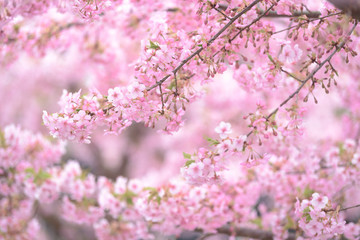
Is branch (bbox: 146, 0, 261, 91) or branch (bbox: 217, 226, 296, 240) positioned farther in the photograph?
branch (bbox: 217, 226, 296, 240)

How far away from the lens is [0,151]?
3.89m

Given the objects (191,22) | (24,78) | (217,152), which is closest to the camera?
(217,152)

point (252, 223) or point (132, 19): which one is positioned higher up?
point (132, 19)

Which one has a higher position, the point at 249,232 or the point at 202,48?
the point at 202,48

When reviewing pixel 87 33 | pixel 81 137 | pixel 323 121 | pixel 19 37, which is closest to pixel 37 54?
pixel 19 37

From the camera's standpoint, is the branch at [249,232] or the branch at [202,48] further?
the branch at [249,232]

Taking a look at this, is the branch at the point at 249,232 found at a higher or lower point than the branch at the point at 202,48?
lower

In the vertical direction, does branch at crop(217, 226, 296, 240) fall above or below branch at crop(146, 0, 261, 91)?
below

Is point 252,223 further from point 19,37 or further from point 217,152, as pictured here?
point 19,37

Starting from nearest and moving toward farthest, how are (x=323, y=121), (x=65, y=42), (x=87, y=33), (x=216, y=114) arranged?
1. (x=65, y=42)
2. (x=87, y=33)
3. (x=216, y=114)
4. (x=323, y=121)

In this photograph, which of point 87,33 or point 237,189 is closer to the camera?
point 237,189

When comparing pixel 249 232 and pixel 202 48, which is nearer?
pixel 202 48

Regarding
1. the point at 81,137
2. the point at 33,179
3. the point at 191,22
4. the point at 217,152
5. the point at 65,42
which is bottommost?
the point at 217,152

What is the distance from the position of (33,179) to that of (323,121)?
286 inches
